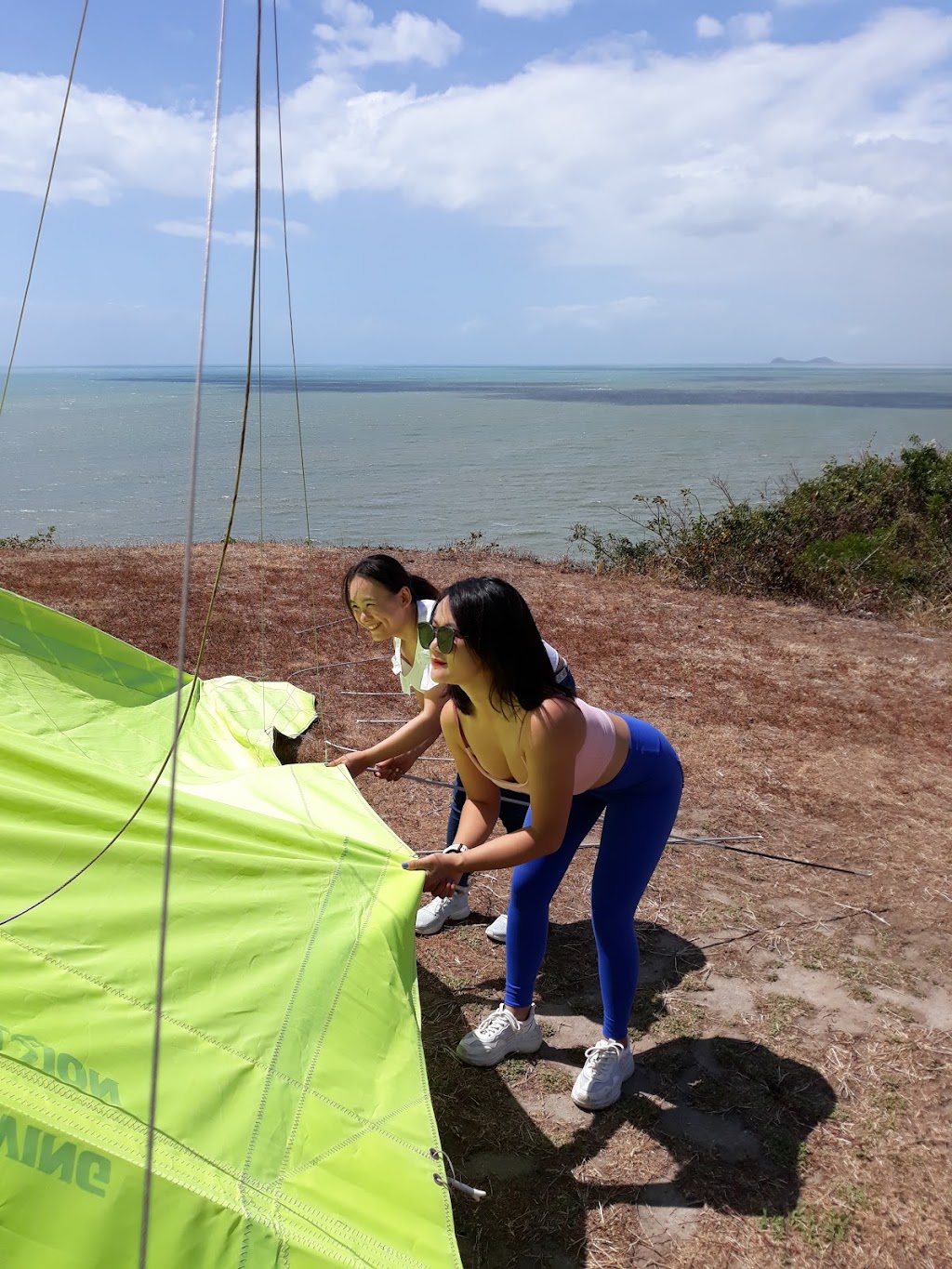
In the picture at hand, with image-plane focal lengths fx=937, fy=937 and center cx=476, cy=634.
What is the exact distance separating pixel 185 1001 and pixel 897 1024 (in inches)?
97.9

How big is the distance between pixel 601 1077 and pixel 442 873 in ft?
2.77

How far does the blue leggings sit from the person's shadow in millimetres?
302

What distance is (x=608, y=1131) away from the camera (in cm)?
274

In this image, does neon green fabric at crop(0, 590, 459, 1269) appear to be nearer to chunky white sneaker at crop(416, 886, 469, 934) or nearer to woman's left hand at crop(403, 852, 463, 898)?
woman's left hand at crop(403, 852, 463, 898)

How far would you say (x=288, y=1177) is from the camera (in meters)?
1.87

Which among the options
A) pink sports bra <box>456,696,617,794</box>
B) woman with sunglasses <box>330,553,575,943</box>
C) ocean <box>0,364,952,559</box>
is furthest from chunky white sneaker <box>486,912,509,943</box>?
ocean <box>0,364,952,559</box>

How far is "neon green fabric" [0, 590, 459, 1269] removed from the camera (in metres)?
1.64

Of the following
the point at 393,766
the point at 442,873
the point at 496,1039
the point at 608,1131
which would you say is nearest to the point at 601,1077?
the point at 608,1131

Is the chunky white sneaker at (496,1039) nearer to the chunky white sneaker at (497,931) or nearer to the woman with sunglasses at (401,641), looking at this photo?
the woman with sunglasses at (401,641)

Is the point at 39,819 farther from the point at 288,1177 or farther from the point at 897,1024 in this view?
the point at 897,1024

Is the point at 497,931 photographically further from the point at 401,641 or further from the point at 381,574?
the point at 381,574

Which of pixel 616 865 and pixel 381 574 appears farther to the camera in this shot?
pixel 381 574

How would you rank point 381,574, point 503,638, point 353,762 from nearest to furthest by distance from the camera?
1. point 503,638
2. point 381,574
3. point 353,762

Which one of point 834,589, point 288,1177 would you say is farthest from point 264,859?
point 834,589
